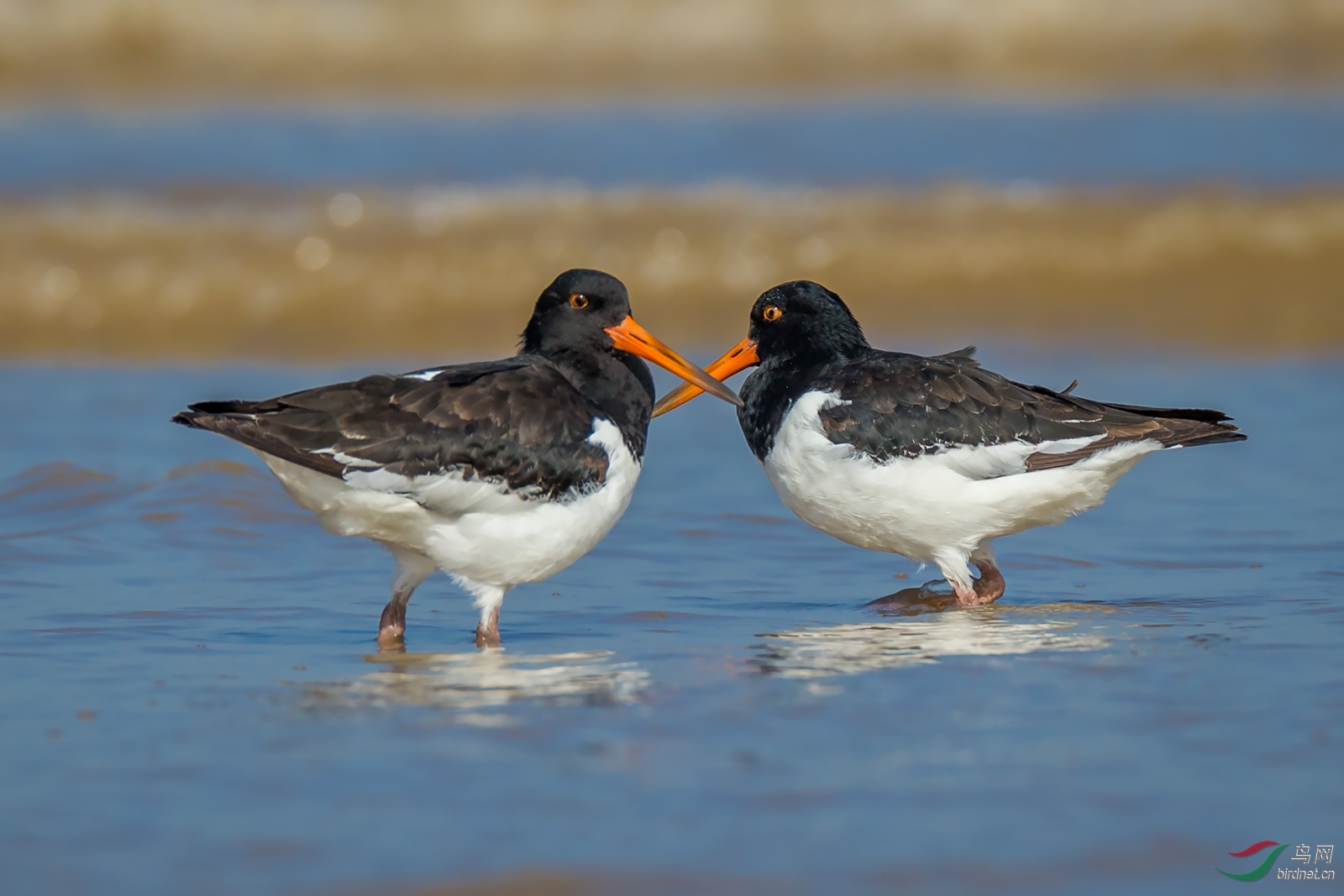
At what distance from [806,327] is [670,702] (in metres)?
2.44

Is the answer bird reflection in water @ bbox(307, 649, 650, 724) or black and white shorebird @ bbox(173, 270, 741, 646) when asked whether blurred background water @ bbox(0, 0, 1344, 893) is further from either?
black and white shorebird @ bbox(173, 270, 741, 646)

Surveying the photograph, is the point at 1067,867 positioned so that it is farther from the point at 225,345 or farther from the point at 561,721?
the point at 225,345

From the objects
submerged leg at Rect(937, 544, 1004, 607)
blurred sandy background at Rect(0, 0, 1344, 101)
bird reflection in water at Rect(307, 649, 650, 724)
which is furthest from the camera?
blurred sandy background at Rect(0, 0, 1344, 101)

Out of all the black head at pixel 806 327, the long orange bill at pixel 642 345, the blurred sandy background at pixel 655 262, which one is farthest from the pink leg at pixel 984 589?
the blurred sandy background at pixel 655 262

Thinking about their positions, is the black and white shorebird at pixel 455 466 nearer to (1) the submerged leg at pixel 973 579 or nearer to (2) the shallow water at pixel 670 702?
(2) the shallow water at pixel 670 702

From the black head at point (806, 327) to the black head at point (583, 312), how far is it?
0.90 m

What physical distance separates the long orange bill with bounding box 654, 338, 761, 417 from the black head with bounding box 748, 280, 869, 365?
15 cm

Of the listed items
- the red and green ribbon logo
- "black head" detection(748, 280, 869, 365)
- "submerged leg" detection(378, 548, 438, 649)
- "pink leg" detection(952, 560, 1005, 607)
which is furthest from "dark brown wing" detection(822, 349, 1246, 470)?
the red and green ribbon logo

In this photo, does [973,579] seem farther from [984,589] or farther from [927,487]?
[927,487]

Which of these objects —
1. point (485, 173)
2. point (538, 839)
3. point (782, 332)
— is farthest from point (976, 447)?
point (485, 173)

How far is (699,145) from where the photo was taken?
15859 mm

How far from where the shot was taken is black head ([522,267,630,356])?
5707 millimetres

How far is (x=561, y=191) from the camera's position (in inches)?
543

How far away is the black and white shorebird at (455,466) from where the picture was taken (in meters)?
4.91
